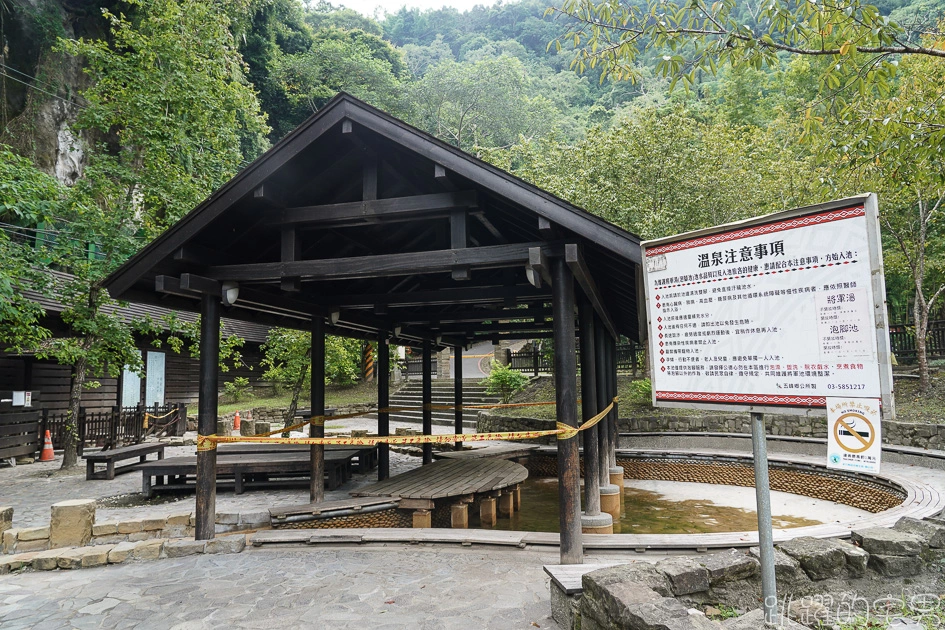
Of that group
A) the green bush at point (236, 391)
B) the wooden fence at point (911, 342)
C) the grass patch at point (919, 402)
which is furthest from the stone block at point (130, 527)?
the wooden fence at point (911, 342)

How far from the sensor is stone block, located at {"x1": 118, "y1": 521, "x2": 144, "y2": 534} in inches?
246

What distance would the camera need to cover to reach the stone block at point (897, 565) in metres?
4.03

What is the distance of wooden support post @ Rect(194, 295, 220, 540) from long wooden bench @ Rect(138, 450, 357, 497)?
8.90ft

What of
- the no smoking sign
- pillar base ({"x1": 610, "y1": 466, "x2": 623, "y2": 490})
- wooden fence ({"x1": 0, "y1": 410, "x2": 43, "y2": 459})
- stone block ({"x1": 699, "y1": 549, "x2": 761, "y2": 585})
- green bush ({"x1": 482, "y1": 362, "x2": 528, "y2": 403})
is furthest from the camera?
green bush ({"x1": 482, "y1": 362, "x2": 528, "y2": 403})

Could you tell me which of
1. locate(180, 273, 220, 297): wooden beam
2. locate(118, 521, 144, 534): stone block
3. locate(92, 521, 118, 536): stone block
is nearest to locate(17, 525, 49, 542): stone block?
locate(92, 521, 118, 536): stone block

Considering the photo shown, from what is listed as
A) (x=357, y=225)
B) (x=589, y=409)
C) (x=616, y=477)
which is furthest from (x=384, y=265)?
(x=616, y=477)

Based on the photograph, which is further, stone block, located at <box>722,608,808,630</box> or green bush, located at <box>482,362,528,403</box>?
green bush, located at <box>482,362,528,403</box>

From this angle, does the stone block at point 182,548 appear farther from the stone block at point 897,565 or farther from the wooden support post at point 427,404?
the stone block at point 897,565

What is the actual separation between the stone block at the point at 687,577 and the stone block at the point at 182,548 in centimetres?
483

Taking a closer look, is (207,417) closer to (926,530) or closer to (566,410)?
(566,410)

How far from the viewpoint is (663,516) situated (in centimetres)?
876

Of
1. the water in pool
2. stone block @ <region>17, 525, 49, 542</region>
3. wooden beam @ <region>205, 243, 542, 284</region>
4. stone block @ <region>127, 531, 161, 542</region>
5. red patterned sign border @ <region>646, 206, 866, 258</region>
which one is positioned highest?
wooden beam @ <region>205, 243, 542, 284</region>

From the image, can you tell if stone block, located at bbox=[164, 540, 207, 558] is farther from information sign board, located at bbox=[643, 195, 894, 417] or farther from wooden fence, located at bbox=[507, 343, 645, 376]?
wooden fence, located at bbox=[507, 343, 645, 376]

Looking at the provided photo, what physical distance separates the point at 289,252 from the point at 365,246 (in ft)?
5.12
